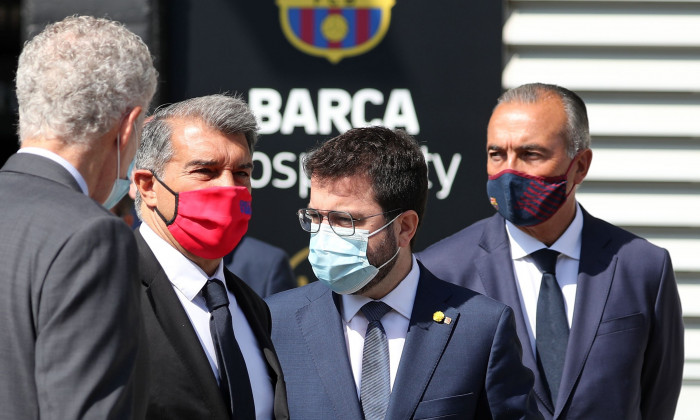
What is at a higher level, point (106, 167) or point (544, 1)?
point (544, 1)

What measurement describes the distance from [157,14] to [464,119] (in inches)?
67.3

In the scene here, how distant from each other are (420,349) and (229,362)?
2.21 feet

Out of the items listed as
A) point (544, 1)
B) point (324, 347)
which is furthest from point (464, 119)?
point (324, 347)

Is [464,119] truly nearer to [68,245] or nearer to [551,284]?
[551,284]

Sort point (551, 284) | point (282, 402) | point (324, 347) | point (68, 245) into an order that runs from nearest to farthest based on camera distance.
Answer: point (68, 245)
point (282, 402)
point (324, 347)
point (551, 284)

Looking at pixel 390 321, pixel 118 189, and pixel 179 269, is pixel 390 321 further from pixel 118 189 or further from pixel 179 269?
pixel 118 189

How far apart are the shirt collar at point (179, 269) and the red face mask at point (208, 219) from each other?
0.15ft

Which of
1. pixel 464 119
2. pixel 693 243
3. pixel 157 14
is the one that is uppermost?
pixel 157 14

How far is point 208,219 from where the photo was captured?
3.11 meters

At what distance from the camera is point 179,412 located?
8.63 ft

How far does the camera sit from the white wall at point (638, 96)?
17.8 ft

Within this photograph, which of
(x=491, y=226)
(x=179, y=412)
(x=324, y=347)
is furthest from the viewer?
(x=491, y=226)

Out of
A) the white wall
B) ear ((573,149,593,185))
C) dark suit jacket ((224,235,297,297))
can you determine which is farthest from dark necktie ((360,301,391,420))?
the white wall

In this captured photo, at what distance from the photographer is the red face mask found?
10.1ft
